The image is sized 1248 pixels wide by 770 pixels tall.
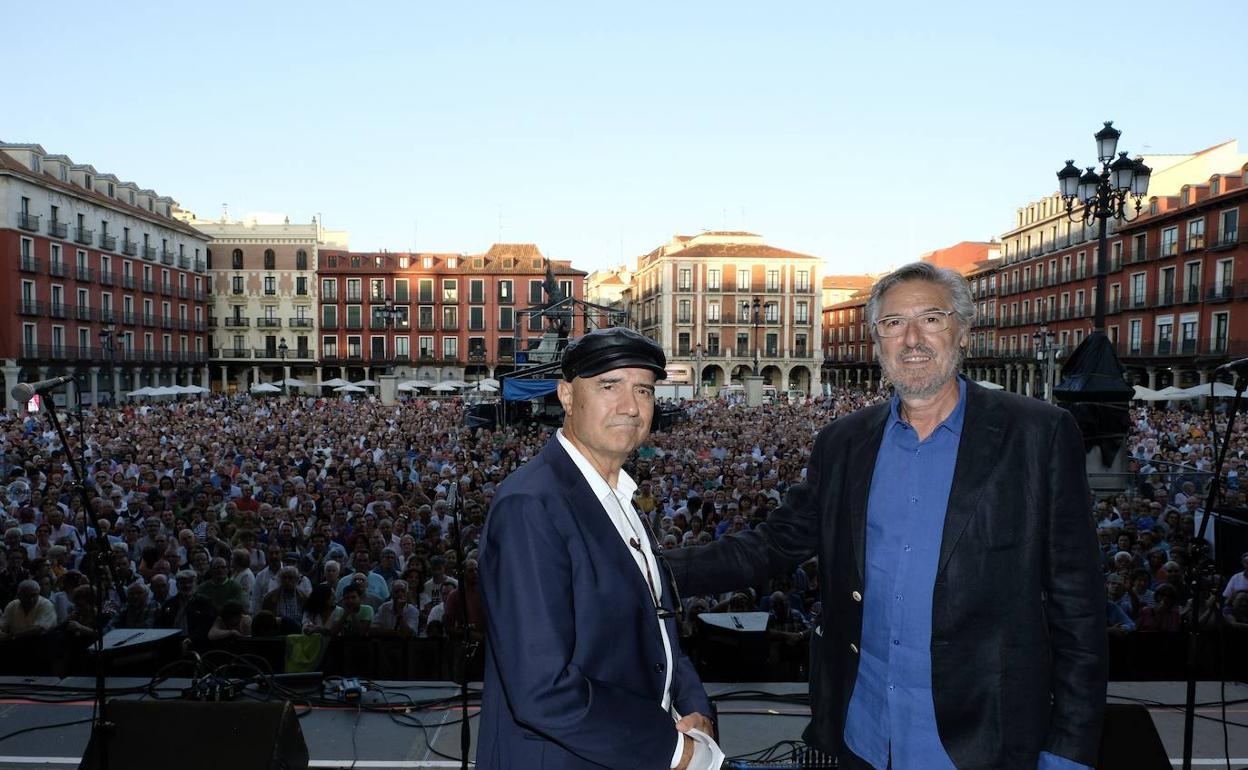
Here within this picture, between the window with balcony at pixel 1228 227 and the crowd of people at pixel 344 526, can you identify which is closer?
the crowd of people at pixel 344 526

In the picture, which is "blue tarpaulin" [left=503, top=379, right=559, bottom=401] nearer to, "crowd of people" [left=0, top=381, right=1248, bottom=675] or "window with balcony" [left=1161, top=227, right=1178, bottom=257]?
"crowd of people" [left=0, top=381, right=1248, bottom=675]

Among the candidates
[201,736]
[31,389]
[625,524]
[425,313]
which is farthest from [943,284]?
[425,313]

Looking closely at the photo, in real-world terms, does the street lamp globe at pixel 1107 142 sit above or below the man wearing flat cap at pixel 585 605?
above

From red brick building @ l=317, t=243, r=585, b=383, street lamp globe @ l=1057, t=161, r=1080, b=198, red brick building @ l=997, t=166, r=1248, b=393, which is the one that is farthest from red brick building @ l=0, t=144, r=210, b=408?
red brick building @ l=997, t=166, r=1248, b=393

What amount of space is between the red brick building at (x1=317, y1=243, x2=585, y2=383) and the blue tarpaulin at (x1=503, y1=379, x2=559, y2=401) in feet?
127

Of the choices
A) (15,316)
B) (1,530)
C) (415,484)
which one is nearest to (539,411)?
(415,484)

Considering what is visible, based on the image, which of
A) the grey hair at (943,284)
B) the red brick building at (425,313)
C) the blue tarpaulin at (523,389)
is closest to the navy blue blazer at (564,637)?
the grey hair at (943,284)

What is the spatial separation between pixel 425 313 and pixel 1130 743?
185ft

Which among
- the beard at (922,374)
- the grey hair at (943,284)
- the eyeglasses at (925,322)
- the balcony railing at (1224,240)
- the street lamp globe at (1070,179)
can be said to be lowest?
the beard at (922,374)

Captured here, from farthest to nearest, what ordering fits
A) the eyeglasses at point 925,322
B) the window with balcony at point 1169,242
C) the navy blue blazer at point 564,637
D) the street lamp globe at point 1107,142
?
1. the window with balcony at point 1169,242
2. the street lamp globe at point 1107,142
3. the eyeglasses at point 925,322
4. the navy blue blazer at point 564,637

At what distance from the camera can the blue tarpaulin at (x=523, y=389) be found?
17250 mm

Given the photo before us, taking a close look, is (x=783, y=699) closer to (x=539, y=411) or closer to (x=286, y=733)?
(x=286, y=733)

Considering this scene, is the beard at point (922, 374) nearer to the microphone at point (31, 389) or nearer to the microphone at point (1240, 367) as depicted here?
the microphone at point (1240, 367)

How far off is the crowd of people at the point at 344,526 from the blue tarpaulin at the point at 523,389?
104 cm
